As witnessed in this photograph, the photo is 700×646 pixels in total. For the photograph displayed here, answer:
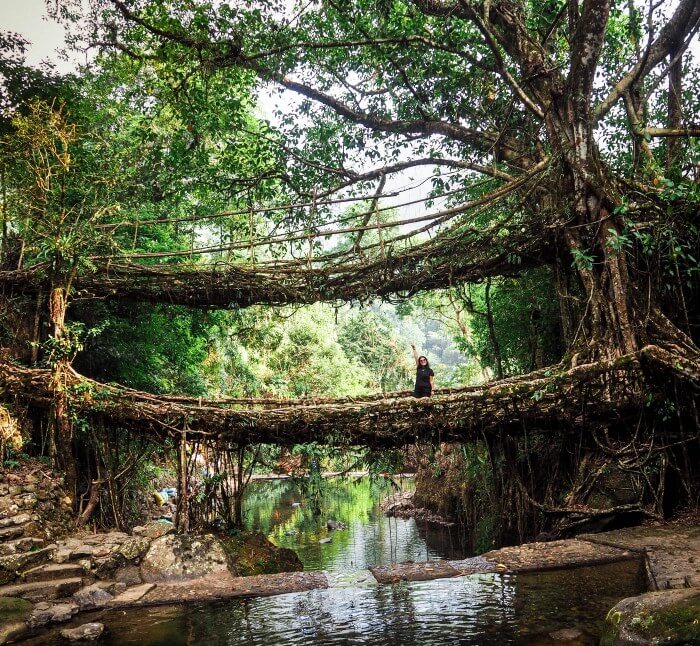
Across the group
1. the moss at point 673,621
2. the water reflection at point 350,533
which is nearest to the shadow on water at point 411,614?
the moss at point 673,621

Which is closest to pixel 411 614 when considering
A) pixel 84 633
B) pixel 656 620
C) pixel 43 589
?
pixel 656 620

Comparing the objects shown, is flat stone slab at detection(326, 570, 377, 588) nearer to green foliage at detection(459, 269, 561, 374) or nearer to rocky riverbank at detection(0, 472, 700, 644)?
rocky riverbank at detection(0, 472, 700, 644)

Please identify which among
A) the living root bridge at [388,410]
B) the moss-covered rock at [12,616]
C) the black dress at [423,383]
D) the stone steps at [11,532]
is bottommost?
the moss-covered rock at [12,616]

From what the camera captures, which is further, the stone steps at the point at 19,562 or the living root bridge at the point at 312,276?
the living root bridge at the point at 312,276

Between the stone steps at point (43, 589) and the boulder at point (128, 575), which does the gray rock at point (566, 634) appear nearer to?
the boulder at point (128, 575)

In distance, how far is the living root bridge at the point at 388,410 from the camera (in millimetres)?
6367

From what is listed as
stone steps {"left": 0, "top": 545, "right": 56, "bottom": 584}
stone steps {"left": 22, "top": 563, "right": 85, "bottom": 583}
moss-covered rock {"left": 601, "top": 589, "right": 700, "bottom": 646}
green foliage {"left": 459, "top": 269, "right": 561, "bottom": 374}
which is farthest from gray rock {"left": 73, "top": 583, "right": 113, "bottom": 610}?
green foliage {"left": 459, "top": 269, "right": 561, "bottom": 374}

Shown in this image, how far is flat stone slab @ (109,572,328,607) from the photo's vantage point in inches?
209

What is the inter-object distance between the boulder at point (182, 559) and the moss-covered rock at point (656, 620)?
161 inches

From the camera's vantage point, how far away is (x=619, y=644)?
3316mm

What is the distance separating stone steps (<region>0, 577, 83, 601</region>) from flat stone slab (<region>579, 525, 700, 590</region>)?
520 cm

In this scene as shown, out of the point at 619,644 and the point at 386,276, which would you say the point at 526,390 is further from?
the point at 619,644

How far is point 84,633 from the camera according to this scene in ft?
14.7

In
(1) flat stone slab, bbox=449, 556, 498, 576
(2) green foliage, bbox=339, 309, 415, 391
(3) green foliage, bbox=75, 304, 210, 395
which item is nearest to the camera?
(1) flat stone slab, bbox=449, 556, 498, 576
